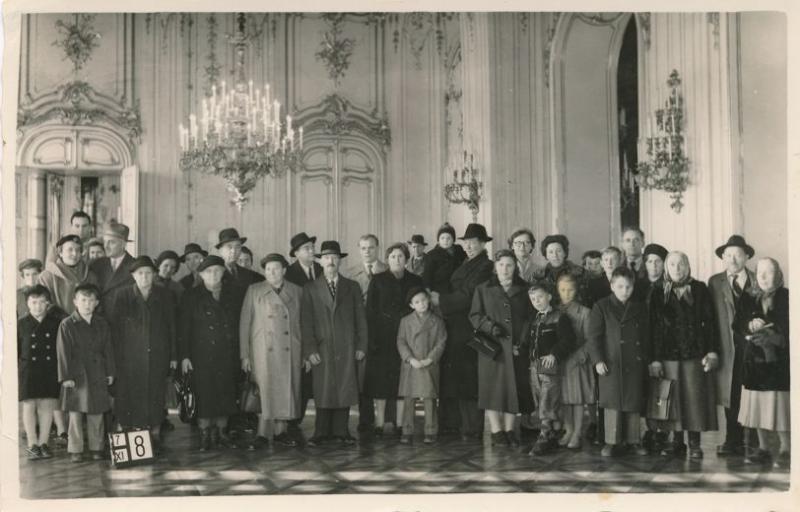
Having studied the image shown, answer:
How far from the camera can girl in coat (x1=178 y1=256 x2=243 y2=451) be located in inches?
203

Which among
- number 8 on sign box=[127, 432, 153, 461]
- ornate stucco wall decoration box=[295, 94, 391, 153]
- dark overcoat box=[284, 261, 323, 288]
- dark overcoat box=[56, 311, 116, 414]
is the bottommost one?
A: number 8 on sign box=[127, 432, 153, 461]

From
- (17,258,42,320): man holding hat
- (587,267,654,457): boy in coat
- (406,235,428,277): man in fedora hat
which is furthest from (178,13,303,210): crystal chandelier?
(587,267,654,457): boy in coat

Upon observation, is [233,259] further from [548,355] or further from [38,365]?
[548,355]

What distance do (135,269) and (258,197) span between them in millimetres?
3965

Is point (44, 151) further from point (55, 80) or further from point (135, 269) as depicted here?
point (135, 269)

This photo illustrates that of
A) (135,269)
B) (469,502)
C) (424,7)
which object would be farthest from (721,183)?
(135,269)

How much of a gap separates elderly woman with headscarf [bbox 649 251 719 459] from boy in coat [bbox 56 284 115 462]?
339 cm

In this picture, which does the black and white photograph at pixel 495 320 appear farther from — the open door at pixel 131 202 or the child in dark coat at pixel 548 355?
the open door at pixel 131 202

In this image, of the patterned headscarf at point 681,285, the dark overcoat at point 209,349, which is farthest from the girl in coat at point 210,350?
the patterned headscarf at point 681,285

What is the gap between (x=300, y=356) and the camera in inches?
210

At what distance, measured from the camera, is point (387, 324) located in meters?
5.68

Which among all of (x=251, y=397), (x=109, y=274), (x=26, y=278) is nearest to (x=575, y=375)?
(x=251, y=397)

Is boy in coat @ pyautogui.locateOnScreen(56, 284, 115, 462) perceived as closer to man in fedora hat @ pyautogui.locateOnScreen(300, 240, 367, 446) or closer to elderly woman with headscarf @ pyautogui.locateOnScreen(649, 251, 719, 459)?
man in fedora hat @ pyautogui.locateOnScreen(300, 240, 367, 446)

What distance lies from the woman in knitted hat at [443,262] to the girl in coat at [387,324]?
0.32 m
